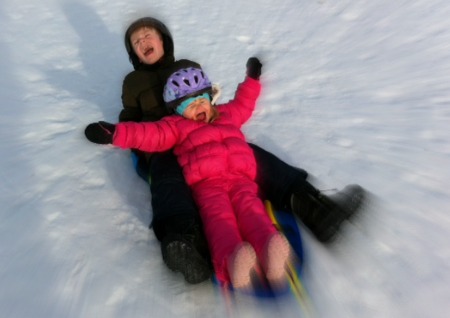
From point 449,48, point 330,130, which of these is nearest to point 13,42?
point 330,130

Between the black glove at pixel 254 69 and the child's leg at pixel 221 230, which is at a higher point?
the black glove at pixel 254 69

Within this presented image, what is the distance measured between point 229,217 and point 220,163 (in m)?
0.31

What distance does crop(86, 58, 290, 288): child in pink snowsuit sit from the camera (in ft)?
5.20

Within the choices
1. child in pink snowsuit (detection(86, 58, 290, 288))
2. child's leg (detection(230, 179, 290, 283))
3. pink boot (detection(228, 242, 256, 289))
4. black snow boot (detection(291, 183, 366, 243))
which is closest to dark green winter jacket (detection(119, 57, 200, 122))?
child in pink snowsuit (detection(86, 58, 290, 288))

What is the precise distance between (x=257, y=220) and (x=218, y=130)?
1.85 feet

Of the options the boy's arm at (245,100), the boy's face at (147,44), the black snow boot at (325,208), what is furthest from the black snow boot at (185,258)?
the boy's face at (147,44)

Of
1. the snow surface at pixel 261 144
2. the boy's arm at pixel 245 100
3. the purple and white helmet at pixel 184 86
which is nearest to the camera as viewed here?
the snow surface at pixel 261 144

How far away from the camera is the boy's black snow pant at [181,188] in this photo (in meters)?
1.79

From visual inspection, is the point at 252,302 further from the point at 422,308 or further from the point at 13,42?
the point at 13,42

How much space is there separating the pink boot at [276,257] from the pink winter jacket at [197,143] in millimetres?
522

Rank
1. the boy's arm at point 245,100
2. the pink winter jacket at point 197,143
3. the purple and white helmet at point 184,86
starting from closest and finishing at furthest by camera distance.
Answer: the pink winter jacket at point 197,143 < the purple and white helmet at point 184,86 < the boy's arm at point 245,100

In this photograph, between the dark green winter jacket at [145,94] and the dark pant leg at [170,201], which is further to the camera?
the dark green winter jacket at [145,94]

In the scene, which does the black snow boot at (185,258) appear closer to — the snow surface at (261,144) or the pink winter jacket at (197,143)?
the snow surface at (261,144)

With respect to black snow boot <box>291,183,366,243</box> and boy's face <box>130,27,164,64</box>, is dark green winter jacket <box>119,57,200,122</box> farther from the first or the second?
black snow boot <box>291,183,366,243</box>
